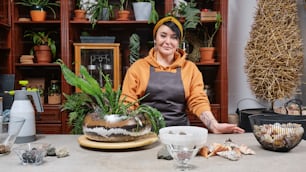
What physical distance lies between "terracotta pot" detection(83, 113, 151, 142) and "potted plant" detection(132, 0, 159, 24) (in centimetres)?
189

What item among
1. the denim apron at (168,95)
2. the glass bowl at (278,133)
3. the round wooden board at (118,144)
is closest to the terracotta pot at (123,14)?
the denim apron at (168,95)

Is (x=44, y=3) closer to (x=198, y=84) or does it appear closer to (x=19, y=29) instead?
(x=19, y=29)

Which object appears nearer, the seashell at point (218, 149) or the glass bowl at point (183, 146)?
the glass bowl at point (183, 146)

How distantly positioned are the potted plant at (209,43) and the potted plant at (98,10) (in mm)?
946

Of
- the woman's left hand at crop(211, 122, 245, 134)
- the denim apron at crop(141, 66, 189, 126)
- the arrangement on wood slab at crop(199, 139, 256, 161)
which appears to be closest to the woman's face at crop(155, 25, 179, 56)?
the denim apron at crop(141, 66, 189, 126)

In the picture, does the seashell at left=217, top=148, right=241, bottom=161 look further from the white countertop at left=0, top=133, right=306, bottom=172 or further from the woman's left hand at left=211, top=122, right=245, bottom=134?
the woman's left hand at left=211, top=122, right=245, bottom=134

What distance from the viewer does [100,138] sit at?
50.6 inches

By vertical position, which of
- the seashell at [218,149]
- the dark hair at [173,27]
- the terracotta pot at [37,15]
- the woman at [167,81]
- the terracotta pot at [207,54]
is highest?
the terracotta pot at [37,15]

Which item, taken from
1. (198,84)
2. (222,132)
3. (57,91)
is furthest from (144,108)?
(57,91)

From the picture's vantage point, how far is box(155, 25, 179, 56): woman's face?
7.02 feet

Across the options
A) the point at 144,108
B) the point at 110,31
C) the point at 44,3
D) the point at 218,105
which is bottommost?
the point at 218,105

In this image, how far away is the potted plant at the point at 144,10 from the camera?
3047 mm

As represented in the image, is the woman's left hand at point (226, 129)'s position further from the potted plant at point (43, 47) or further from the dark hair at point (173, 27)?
the potted plant at point (43, 47)

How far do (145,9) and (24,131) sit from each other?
1.93 m
